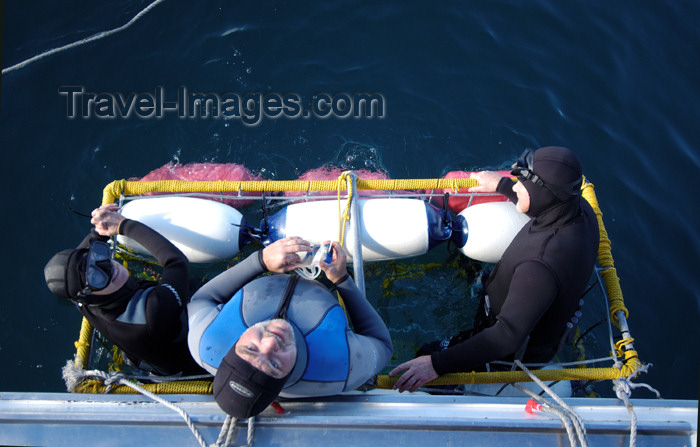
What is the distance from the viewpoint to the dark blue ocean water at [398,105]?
4.70 metres

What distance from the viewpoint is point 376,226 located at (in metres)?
3.56

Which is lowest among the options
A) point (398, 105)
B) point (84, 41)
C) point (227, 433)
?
point (227, 433)

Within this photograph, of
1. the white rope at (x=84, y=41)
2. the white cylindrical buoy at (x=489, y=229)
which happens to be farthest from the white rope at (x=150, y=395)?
the white rope at (x=84, y=41)

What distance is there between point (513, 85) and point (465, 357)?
392 centimetres

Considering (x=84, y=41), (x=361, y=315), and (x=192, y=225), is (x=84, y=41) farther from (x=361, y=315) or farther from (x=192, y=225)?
(x=361, y=315)

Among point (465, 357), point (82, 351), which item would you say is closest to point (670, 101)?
point (465, 357)

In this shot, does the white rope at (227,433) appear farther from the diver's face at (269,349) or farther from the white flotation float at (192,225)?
the white flotation float at (192,225)

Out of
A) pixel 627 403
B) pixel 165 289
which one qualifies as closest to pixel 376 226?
pixel 165 289

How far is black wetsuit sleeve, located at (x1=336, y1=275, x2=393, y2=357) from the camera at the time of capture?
2.56 m

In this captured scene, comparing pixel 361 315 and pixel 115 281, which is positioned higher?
pixel 115 281

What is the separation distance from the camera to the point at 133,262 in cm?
404

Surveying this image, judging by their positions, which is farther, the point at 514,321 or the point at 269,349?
the point at 514,321

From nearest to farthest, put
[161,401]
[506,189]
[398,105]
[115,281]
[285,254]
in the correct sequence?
[161,401]
[115,281]
[285,254]
[506,189]
[398,105]

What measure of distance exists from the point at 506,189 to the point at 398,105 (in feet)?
7.61
